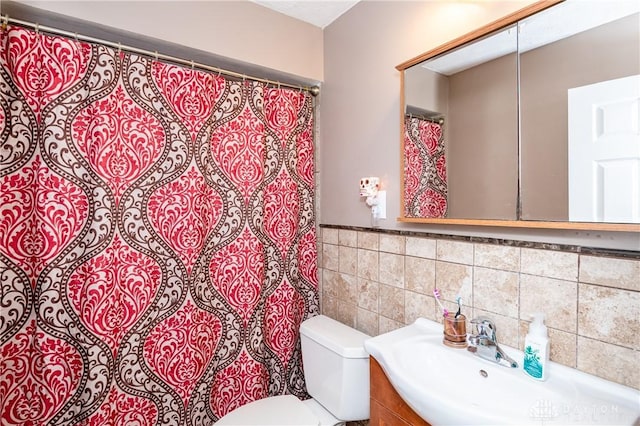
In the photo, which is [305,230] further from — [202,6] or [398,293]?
[202,6]

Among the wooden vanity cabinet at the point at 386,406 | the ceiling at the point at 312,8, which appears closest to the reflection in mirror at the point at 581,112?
the wooden vanity cabinet at the point at 386,406

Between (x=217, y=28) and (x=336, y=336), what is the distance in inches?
60.3

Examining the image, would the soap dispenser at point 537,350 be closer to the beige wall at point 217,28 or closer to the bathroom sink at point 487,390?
the bathroom sink at point 487,390

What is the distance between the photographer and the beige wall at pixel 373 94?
Result: 121 cm

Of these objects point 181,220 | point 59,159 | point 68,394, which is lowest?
point 68,394

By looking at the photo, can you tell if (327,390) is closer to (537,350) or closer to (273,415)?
(273,415)

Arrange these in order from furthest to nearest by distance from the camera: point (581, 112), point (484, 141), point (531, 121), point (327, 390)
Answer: point (327, 390) < point (484, 141) < point (531, 121) < point (581, 112)

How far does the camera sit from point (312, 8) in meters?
1.70

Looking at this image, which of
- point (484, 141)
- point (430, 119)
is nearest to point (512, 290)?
point (484, 141)

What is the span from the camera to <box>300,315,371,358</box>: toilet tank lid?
1.37 m

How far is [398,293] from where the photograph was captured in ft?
4.71

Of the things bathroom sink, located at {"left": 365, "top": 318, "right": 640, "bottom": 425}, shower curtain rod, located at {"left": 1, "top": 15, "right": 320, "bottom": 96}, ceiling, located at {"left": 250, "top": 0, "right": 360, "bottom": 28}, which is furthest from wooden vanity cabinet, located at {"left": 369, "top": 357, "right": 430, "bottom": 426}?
ceiling, located at {"left": 250, "top": 0, "right": 360, "bottom": 28}

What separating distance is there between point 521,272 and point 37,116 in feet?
5.80

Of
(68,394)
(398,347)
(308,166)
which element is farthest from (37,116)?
(398,347)
